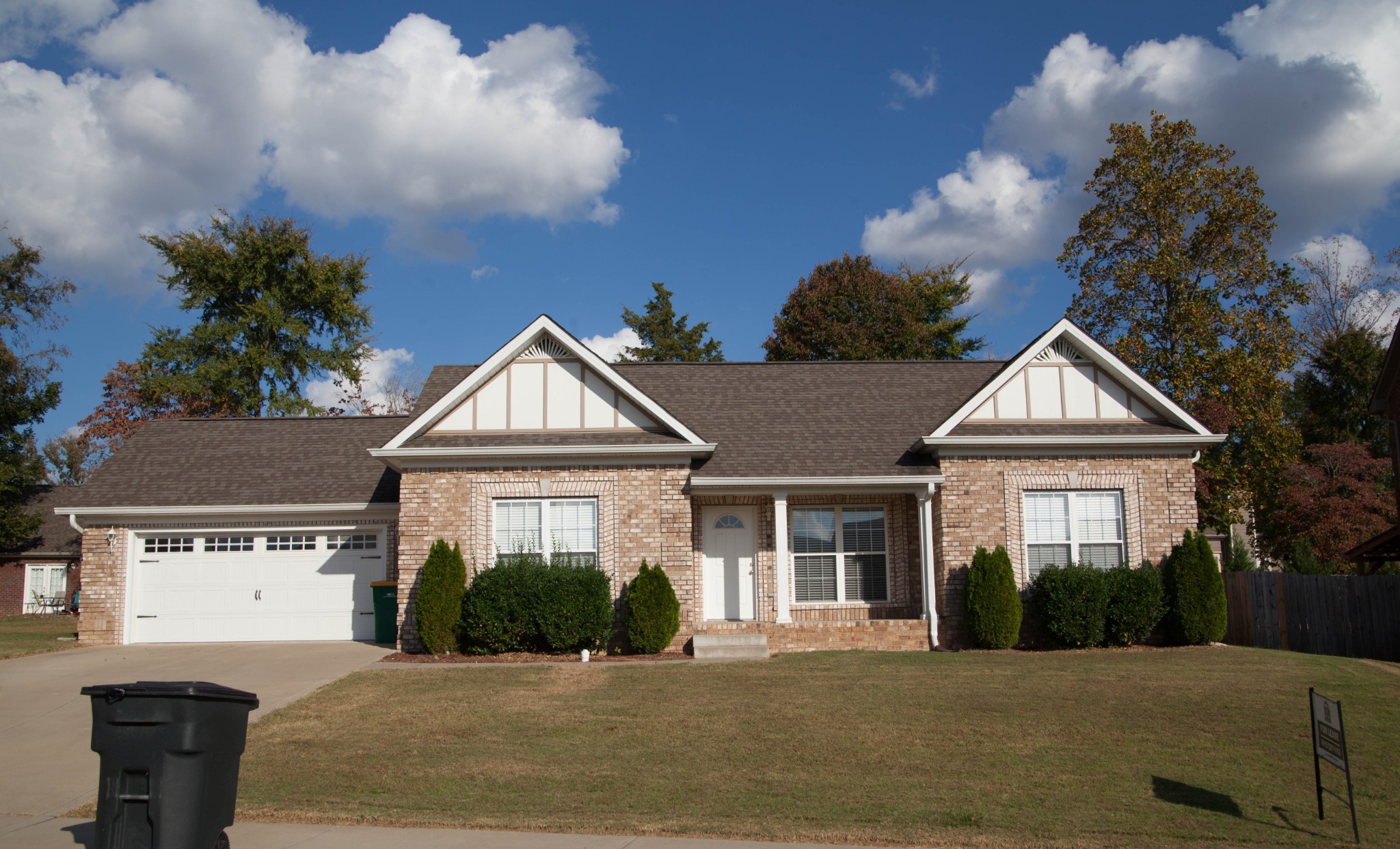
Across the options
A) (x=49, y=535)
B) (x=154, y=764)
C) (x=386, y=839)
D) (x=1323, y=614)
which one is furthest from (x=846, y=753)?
(x=49, y=535)

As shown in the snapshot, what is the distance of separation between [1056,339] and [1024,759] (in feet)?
33.3

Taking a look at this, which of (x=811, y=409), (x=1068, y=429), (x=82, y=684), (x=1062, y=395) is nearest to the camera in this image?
(x=82, y=684)

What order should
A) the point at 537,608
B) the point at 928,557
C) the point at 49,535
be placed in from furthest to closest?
1. the point at 49,535
2. the point at 928,557
3. the point at 537,608

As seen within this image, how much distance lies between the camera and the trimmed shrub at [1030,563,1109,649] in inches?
631

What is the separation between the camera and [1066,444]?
55.2ft

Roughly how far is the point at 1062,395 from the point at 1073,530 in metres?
2.36

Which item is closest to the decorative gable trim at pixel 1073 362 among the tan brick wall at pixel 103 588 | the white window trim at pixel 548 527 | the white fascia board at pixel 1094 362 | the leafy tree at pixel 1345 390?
the white fascia board at pixel 1094 362

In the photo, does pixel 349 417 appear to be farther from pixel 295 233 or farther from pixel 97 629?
pixel 295 233

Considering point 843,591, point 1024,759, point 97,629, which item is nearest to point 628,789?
point 1024,759

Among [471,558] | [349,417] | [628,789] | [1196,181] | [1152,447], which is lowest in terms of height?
[628,789]

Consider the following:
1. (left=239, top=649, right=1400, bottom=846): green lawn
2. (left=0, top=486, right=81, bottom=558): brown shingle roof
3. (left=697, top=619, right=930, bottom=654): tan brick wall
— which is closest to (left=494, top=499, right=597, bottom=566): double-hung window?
(left=697, top=619, right=930, bottom=654): tan brick wall

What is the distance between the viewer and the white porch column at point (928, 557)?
16.6 meters

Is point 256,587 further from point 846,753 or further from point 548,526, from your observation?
point 846,753

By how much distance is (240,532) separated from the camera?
18.6m
